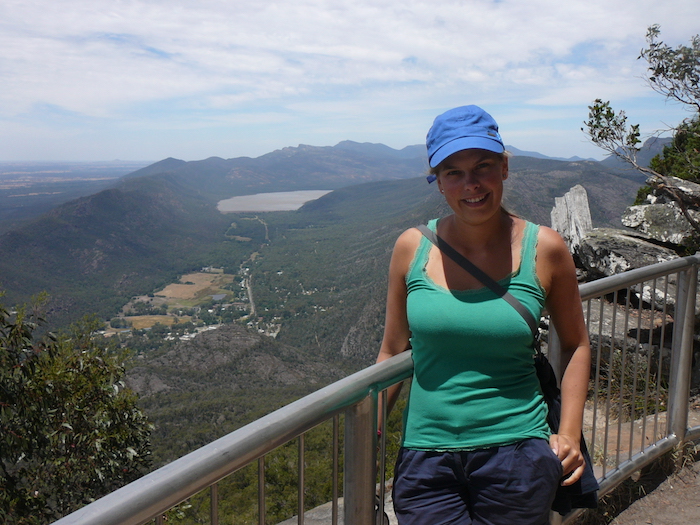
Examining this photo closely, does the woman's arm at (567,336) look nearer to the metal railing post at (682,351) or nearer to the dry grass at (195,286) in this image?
the metal railing post at (682,351)

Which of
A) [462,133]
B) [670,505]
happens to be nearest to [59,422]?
[670,505]

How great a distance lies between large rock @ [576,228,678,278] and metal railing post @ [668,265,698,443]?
101 inches

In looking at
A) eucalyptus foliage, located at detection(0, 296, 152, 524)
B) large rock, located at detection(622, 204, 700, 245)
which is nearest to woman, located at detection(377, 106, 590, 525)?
large rock, located at detection(622, 204, 700, 245)

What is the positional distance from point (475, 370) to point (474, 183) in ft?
1.61

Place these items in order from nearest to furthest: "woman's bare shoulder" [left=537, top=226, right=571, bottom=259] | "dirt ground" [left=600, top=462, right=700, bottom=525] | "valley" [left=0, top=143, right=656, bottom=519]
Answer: "woman's bare shoulder" [left=537, top=226, right=571, bottom=259] → "dirt ground" [left=600, top=462, right=700, bottom=525] → "valley" [left=0, top=143, right=656, bottom=519]

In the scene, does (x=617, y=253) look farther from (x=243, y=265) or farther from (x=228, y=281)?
(x=243, y=265)

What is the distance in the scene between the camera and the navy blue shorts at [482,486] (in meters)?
1.36

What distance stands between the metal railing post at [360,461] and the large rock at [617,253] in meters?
4.58

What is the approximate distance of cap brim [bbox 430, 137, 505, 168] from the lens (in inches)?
56.4

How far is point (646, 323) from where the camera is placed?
15.4 ft

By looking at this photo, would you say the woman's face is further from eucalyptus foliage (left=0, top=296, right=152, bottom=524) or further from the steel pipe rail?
eucalyptus foliage (left=0, top=296, right=152, bottom=524)

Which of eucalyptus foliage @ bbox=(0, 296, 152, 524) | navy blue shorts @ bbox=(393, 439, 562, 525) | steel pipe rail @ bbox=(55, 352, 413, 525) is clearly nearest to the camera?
steel pipe rail @ bbox=(55, 352, 413, 525)

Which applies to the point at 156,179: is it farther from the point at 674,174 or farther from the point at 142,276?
the point at 674,174

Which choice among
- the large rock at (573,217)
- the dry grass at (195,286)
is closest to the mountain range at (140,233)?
the dry grass at (195,286)
